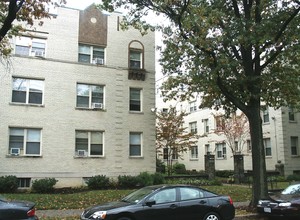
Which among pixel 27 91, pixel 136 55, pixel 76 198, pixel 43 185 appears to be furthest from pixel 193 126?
pixel 76 198

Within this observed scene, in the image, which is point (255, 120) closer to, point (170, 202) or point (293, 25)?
point (293, 25)

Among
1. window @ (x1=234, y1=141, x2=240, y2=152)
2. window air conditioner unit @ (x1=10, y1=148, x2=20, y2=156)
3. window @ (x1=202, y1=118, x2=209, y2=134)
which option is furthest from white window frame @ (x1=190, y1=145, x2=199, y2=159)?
window air conditioner unit @ (x1=10, y1=148, x2=20, y2=156)

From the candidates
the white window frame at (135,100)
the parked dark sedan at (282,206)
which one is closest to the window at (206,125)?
the white window frame at (135,100)

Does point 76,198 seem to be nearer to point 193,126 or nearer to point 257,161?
point 257,161

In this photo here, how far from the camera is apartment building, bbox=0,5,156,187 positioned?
21.9 m

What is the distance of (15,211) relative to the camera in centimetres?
877

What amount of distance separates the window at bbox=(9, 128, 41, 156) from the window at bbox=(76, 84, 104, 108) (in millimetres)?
3280

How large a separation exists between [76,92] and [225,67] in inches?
454

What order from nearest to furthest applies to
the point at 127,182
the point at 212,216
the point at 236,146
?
1. the point at 212,216
2. the point at 127,182
3. the point at 236,146

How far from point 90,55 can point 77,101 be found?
3284 mm

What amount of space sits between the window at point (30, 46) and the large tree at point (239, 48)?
858 centimetres

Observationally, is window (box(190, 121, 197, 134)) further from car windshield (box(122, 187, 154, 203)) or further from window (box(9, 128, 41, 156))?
car windshield (box(122, 187, 154, 203))

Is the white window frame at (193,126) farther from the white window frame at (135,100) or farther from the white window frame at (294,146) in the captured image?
the white window frame at (135,100)

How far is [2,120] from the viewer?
21.5m
